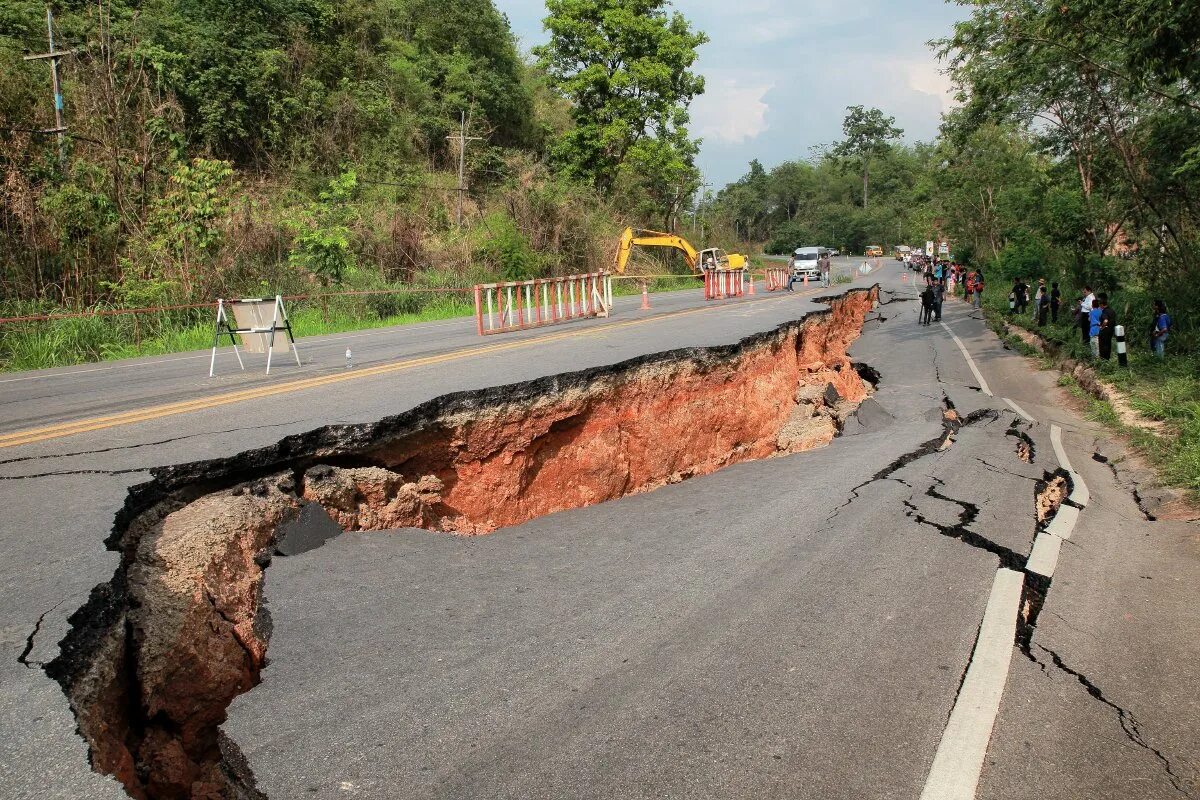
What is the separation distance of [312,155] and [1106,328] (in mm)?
27192

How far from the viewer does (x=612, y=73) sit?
151 ft

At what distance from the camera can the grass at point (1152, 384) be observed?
888cm

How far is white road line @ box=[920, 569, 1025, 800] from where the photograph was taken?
2.98m

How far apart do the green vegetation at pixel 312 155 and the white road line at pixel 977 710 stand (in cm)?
1612

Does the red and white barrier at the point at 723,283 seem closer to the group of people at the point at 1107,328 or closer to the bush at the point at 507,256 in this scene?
the bush at the point at 507,256

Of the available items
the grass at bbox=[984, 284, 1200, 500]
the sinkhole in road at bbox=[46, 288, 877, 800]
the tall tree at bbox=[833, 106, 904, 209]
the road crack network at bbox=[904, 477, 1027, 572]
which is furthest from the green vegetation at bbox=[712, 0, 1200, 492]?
the tall tree at bbox=[833, 106, 904, 209]

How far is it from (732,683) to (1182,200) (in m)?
20.9

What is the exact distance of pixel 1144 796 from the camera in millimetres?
2988

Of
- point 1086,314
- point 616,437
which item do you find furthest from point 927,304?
point 616,437

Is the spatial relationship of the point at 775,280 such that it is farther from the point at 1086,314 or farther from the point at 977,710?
the point at 977,710

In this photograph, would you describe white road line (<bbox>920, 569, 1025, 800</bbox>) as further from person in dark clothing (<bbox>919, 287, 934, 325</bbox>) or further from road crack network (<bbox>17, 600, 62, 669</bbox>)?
person in dark clothing (<bbox>919, 287, 934, 325</bbox>)

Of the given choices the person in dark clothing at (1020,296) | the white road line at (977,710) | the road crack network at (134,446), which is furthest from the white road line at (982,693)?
the person in dark clothing at (1020,296)

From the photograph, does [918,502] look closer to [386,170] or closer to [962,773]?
[962,773]

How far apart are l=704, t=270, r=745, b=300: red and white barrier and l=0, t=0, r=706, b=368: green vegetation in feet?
25.0
